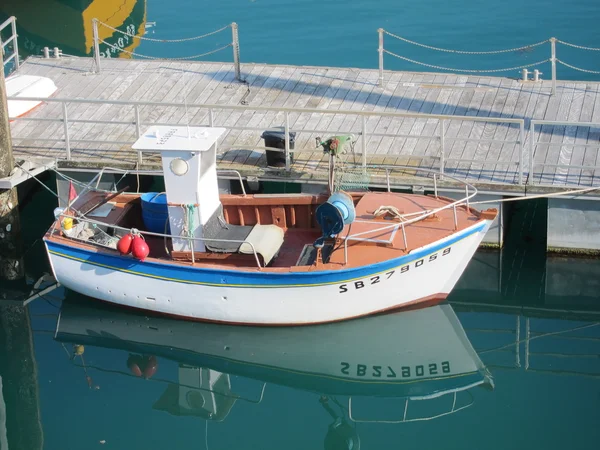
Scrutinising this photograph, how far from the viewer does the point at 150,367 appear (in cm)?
1460

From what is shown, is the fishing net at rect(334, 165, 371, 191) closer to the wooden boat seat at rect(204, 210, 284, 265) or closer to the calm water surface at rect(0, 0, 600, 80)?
the wooden boat seat at rect(204, 210, 284, 265)

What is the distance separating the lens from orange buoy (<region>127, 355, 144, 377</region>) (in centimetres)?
1447

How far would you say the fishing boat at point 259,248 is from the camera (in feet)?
46.4

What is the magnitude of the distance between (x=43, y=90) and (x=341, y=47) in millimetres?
10956

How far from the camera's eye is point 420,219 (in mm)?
14531

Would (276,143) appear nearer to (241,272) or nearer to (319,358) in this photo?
(241,272)

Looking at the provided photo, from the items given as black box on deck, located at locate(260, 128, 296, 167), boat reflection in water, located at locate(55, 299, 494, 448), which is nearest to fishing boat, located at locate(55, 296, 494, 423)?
boat reflection in water, located at locate(55, 299, 494, 448)

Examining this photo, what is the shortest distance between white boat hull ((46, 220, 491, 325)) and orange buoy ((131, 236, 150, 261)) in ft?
0.98

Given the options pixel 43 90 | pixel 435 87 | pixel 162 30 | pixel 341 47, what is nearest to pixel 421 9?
pixel 341 47

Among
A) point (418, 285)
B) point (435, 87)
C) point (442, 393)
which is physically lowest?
point (442, 393)

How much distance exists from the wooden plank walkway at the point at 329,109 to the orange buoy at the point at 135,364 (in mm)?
3530

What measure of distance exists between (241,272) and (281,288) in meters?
0.60

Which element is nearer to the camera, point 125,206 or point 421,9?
point 125,206

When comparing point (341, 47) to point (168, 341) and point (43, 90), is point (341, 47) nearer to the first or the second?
point (43, 90)
